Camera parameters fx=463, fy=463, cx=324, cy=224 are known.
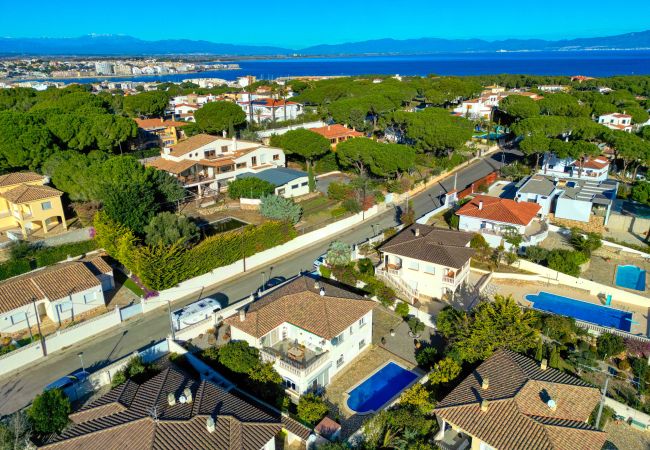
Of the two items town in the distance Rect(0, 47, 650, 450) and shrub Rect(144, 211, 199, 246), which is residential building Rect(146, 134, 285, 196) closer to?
town in the distance Rect(0, 47, 650, 450)

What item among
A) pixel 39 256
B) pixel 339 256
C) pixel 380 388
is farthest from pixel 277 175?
pixel 380 388

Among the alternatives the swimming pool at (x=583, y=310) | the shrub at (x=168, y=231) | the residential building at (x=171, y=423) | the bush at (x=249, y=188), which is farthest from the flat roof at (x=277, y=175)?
the residential building at (x=171, y=423)

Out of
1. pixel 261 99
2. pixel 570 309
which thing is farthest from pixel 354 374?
pixel 261 99

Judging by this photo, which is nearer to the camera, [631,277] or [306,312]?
[306,312]

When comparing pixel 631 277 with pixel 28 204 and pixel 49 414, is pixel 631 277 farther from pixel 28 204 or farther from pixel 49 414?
pixel 28 204

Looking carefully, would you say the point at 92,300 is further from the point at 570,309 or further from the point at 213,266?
the point at 570,309

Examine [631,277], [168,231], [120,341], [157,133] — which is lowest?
[631,277]

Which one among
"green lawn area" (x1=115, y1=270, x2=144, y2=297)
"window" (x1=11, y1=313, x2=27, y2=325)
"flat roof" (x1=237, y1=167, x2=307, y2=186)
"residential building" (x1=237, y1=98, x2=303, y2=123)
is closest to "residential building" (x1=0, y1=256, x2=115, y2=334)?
"window" (x1=11, y1=313, x2=27, y2=325)
